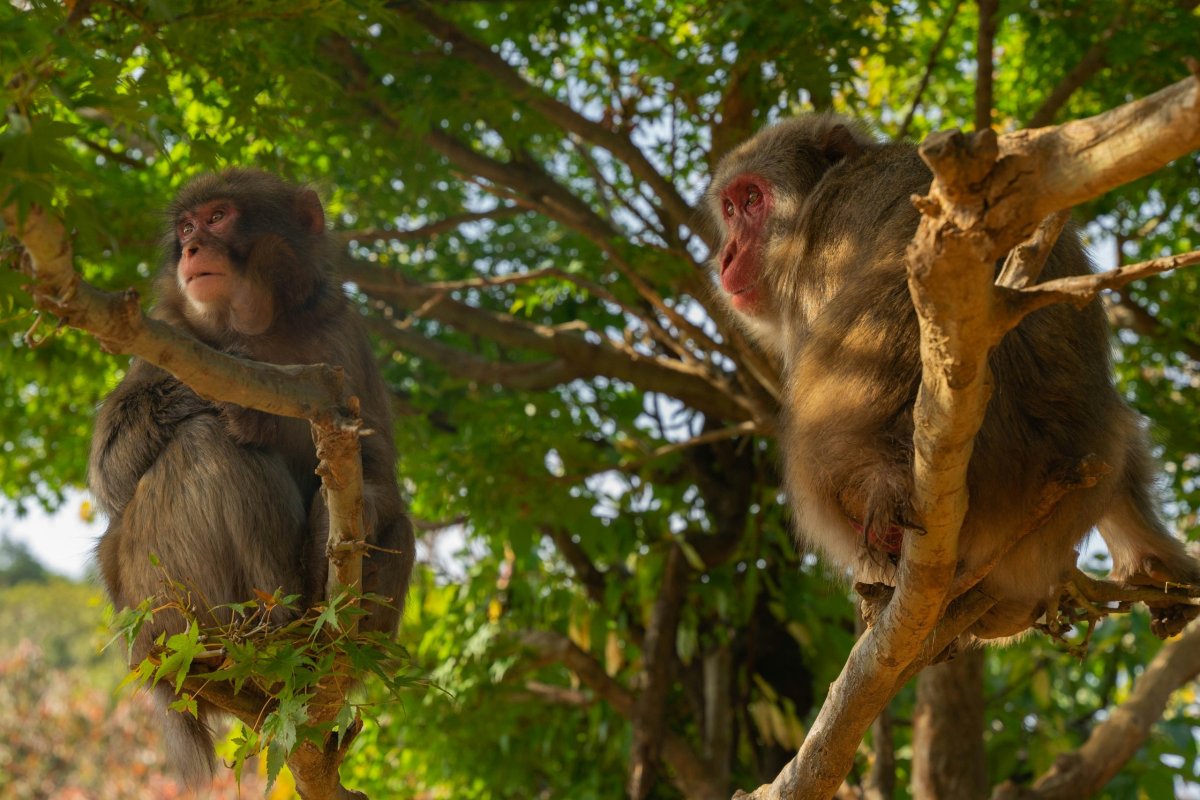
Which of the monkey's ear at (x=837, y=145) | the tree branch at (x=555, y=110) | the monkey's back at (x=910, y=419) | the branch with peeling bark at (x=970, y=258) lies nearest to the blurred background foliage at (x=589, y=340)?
the tree branch at (x=555, y=110)

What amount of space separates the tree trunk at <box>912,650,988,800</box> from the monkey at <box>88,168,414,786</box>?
2.84 meters

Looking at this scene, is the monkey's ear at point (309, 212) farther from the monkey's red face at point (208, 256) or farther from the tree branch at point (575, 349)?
the tree branch at point (575, 349)

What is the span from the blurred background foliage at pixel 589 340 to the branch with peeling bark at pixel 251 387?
4.83ft

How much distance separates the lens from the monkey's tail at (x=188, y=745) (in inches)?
160

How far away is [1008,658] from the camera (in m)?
7.18

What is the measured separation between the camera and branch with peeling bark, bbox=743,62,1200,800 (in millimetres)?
1808

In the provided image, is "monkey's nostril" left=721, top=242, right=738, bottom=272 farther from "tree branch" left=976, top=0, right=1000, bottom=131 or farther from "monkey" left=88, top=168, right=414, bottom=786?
"tree branch" left=976, top=0, right=1000, bottom=131

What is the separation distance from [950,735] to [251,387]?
4.21 metres

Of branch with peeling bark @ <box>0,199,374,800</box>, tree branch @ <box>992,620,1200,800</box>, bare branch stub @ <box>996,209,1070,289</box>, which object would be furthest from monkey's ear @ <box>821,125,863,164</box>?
tree branch @ <box>992,620,1200,800</box>

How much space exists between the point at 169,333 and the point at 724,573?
5.10 m

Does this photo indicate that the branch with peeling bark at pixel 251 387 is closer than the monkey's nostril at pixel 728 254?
Yes

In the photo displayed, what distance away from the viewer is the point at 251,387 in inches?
A: 109

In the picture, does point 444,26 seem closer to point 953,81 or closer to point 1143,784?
point 953,81

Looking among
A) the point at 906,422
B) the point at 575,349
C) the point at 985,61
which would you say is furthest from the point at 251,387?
the point at 985,61
